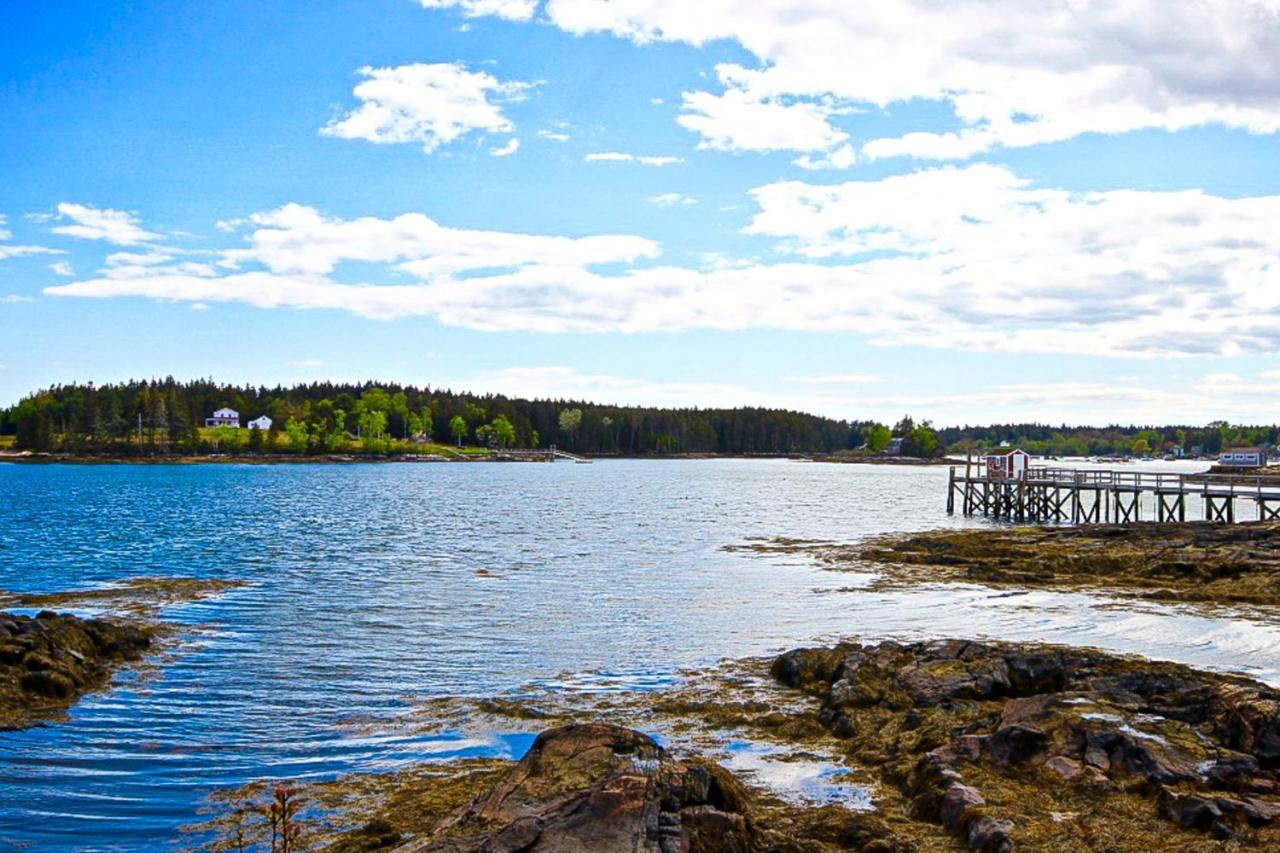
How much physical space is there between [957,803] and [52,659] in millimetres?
15623

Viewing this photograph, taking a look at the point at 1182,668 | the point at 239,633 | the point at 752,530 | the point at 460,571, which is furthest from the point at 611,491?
the point at 1182,668

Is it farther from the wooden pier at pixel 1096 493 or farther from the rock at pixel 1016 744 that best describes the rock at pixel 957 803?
the wooden pier at pixel 1096 493

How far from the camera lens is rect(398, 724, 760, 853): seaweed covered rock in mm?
8344

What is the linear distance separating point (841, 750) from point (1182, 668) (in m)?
6.18

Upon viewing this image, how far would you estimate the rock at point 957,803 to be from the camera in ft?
34.6

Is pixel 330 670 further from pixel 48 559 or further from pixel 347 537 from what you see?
pixel 347 537

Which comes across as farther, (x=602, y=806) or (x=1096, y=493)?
(x=1096, y=493)

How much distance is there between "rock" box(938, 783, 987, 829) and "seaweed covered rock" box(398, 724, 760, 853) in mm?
2294

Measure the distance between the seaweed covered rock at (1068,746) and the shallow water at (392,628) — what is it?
6.94ft

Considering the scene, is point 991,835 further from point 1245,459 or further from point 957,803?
point 1245,459

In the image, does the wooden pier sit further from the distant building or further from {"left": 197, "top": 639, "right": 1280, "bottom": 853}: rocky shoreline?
{"left": 197, "top": 639, "right": 1280, "bottom": 853}: rocky shoreline

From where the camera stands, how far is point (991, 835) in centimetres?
980

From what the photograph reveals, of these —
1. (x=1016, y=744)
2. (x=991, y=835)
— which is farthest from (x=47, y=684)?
(x=1016, y=744)

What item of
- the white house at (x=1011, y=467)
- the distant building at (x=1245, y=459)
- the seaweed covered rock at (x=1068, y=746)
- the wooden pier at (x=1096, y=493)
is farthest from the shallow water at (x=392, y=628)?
the distant building at (x=1245, y=459)
